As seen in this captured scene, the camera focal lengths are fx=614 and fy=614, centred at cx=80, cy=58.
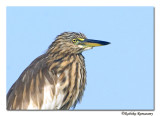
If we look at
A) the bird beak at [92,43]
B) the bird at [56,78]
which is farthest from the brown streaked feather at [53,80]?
the bird beak at [92,43]

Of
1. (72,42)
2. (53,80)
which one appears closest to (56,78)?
(53,80)

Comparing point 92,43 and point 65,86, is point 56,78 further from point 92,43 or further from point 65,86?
point 92,43

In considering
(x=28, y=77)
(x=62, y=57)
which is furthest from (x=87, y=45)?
(x=28, y=77)

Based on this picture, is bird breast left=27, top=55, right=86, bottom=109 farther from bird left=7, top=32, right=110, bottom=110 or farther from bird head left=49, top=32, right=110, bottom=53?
bird head left=49, top=32, right=110, bottom=53

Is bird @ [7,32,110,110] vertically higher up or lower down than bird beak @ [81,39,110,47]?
lower down

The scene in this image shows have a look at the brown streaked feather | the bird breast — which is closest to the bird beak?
the brown streaked feather
